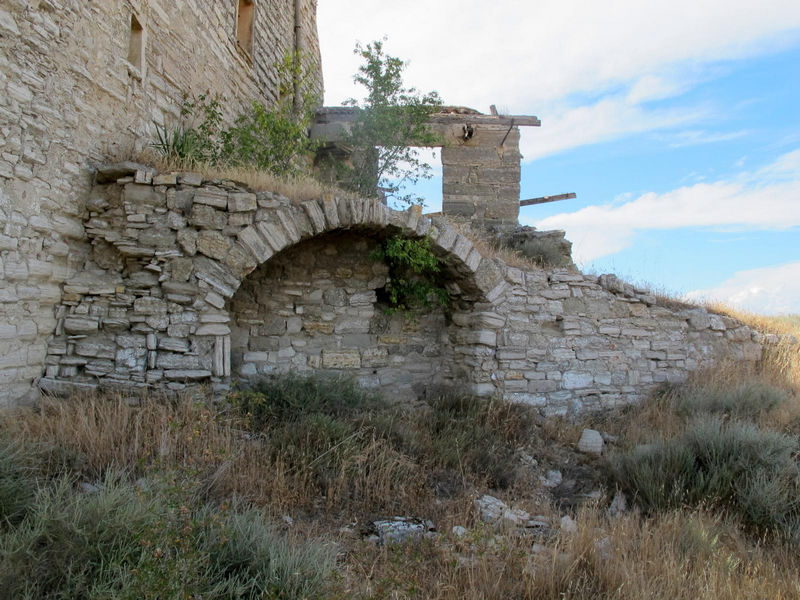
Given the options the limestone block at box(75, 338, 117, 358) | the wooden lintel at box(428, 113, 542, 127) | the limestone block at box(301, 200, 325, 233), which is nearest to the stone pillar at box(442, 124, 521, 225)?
the wooden lintel at box(428, 113, 542, 127)

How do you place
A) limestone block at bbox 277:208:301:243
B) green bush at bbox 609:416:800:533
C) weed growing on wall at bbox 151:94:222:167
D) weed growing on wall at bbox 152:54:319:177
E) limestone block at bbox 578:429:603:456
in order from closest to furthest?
green bush at bbox 609:416:800:533 < limestone block at bbox 277:208:301:243 < weed growing on wall at bbox 151:94:222:167 < limestone block at bbox 578:429:603:456 < weed growing on wall at bbox 152:54:319:177

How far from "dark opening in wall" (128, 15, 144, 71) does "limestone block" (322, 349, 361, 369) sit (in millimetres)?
3542

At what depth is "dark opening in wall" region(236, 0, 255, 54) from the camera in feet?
27.5

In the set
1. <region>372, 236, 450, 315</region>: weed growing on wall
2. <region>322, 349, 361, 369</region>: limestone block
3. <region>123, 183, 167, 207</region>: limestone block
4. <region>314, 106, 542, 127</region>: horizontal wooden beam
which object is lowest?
<region>322, 349, 361, 369</region>: limestone block

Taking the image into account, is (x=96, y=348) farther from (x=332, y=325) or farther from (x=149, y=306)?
(x=332, y=325)

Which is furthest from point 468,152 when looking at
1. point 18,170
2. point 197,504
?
point 197,504

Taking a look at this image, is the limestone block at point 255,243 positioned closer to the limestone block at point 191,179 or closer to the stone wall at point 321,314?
the stone wall at point 321,314

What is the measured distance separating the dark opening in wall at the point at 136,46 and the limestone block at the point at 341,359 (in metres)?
3.54

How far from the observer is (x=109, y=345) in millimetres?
4621

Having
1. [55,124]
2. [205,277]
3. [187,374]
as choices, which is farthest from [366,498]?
[55,124]

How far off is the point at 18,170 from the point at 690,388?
7.49 metres

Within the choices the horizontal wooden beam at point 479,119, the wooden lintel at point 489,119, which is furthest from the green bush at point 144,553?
the wooden lintel at point 489,119

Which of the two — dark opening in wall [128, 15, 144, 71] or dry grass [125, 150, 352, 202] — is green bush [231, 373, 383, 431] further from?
dark opening in wall [128, 15, 144, 71]

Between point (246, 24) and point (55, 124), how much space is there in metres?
5.08
